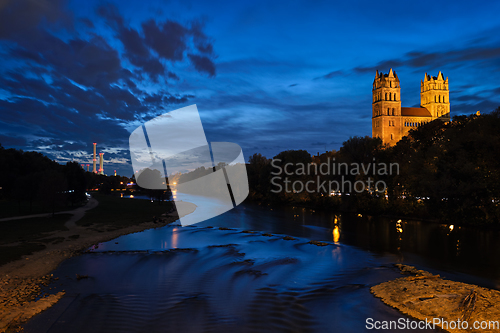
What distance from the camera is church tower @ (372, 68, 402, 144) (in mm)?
154875

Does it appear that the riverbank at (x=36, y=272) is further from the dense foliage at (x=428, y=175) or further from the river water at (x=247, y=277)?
the dense foliage at (x=428, y=175)

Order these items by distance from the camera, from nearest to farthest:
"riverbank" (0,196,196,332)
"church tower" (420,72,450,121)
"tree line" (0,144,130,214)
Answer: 1. "riverbank" (0,196,196,332)
2. "tree line" (0,144,130,214)
3. "church tower" (420,72,450,121)

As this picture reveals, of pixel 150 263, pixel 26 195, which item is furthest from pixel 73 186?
pixel 150 263

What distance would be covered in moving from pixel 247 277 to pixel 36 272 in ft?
41.1

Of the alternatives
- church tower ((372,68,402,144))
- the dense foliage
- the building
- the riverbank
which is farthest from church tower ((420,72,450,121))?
the riverbank

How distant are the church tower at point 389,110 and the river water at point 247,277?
126m

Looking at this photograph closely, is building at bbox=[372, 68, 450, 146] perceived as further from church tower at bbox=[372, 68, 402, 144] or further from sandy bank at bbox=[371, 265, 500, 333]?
sandy bank at bbox=[371, 265, 500, 333]

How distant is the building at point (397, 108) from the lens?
155m

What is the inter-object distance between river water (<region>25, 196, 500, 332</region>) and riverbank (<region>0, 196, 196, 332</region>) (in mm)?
719

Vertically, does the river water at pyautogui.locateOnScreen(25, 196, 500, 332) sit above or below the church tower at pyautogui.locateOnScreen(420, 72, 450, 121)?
below

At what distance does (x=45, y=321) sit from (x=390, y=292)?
1545cm

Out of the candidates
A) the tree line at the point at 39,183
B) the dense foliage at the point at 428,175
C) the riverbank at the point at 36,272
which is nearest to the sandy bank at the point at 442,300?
the riverbank at the point at 36,272

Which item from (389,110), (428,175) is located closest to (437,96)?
(389,110)

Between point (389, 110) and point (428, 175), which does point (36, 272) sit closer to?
point (428, 175)
